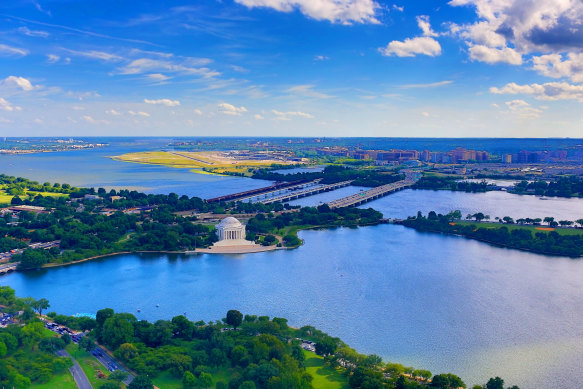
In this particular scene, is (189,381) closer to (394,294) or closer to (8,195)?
(394,294)

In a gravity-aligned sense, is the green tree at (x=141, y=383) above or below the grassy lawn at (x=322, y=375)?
above

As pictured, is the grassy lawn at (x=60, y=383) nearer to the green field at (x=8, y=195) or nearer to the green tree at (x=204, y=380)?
the green tree at (x=204, y=380)

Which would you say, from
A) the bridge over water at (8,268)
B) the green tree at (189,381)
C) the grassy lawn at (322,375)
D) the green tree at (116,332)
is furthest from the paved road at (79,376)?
the bridge over water at (8,268)

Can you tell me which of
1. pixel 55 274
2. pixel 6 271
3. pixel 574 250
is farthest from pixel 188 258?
A: pixel 574 250

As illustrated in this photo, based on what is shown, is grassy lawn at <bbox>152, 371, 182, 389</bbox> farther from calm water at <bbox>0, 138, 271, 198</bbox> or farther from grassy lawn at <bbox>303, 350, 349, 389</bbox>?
calm water at <bbox>0, 138, 271, 198</bbox>

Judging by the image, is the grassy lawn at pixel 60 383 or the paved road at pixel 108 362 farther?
the paved road at pixel 108 362

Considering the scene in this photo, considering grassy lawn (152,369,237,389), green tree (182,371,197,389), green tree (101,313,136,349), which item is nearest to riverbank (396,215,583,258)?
grassy lawn (152,369,237,389)

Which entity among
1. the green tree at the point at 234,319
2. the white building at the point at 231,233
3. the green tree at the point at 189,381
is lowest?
the green tree at the point at 189,381
